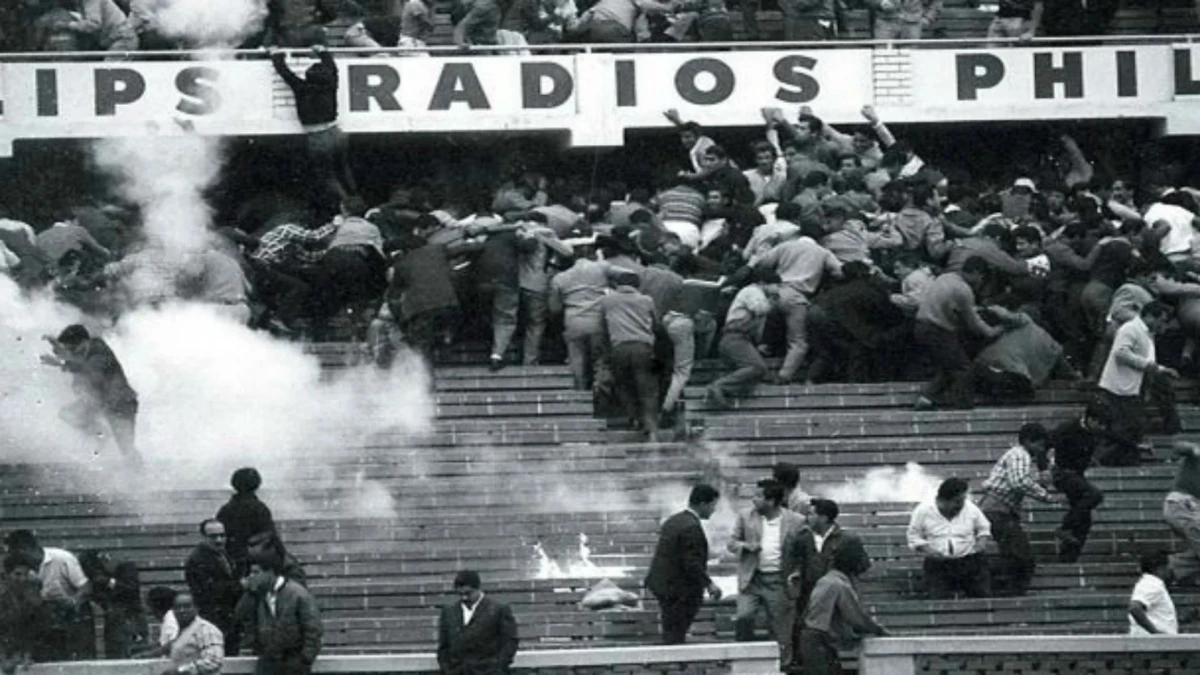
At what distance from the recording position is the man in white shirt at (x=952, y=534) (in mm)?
29203

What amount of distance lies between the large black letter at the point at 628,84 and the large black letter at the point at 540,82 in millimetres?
445

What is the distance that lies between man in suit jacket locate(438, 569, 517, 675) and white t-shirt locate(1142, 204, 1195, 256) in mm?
9891

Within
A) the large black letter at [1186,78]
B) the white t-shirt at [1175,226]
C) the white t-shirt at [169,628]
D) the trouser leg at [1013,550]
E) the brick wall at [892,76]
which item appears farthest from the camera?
the large black letter at [1186,78]

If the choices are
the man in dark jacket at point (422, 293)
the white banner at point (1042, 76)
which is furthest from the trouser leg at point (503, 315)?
the white banner at point (1042, 76)

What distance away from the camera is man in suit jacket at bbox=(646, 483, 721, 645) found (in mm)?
27922

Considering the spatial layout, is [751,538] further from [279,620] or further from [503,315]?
[503,315]

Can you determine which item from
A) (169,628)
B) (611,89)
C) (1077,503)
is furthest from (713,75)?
(169,628)

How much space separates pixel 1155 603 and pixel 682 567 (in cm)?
323

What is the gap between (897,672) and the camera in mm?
27500

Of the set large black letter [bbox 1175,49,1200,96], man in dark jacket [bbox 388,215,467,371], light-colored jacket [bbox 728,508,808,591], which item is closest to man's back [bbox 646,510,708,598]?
light-colored jacket [bbox 728,508,808,591]

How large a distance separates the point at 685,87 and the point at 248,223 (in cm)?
427

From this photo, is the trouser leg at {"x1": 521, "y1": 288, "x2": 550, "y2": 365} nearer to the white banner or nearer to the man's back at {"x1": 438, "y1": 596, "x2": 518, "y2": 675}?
the white banner

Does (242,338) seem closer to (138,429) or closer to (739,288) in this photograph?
(138,429)

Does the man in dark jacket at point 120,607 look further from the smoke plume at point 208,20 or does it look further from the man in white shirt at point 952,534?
the smoke plume at point 208,20
